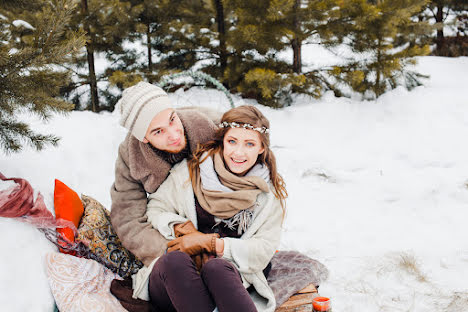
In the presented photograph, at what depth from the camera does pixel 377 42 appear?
632 cm

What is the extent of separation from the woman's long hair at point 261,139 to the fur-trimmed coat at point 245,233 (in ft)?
0.18

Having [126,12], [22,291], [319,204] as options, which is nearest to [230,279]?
[22,291]

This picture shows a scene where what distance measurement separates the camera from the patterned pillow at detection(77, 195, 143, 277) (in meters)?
2.17

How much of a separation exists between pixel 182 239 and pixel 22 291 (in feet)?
2.54

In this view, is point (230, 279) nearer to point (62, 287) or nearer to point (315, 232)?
point (62, 287)

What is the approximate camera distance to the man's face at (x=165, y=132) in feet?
6.74

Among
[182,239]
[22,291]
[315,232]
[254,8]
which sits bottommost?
[315,232]

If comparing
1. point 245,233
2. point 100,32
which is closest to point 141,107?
point 245,233

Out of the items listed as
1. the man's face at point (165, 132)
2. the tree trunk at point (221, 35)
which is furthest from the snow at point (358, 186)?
the man's face at point (165, 132)

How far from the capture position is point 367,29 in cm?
596

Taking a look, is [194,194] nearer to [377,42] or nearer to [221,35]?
[221,35]

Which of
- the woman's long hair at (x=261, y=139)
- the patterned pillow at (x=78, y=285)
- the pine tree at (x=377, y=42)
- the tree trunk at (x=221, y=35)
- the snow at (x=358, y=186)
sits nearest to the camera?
the patterned pillow at (x=78, y=285)

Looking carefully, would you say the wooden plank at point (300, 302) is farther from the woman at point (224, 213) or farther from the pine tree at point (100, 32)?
the pine tree at point (100, 32)

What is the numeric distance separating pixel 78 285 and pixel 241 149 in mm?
1098
